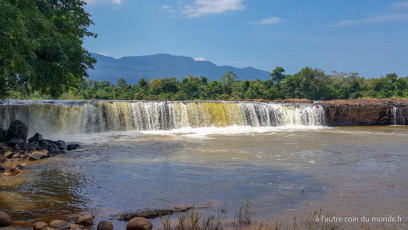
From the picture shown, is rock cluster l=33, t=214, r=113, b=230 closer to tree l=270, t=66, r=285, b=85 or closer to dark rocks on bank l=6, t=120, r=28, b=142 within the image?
dark rocks on bank l=6, t=120, r=28, b=142

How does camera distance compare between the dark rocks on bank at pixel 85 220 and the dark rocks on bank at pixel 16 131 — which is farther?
the dark rocks on bank at pixel 16 131

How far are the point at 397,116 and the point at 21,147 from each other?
2691 centimetres

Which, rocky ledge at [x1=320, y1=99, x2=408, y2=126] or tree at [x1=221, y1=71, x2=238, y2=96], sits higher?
tree at [x1=221, y1=71, x2=238, y2=96]

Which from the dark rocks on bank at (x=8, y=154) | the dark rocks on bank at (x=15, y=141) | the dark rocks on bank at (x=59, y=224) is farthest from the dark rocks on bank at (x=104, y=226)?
the dark rocks on bank at (x=15, y=141)

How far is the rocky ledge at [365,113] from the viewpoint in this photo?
90.4ft

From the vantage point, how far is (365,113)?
27.8m

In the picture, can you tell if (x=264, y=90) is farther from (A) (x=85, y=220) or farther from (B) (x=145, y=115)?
(A) (x=85, y=220)

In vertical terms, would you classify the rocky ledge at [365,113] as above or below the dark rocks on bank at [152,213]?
above

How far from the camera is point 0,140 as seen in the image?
12.9 meters

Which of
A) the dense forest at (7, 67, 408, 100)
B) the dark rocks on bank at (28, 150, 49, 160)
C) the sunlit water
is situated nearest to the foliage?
the dense forest at (7, 67, 408, 100)

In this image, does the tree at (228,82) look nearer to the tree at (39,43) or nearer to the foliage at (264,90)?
the foliage at (264,90)

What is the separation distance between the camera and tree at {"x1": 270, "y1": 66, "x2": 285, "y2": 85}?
4883cm

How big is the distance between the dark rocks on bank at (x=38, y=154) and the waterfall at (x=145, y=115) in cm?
778

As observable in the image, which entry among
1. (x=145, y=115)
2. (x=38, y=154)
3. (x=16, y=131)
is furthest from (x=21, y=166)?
→ (x=145, y=115)
